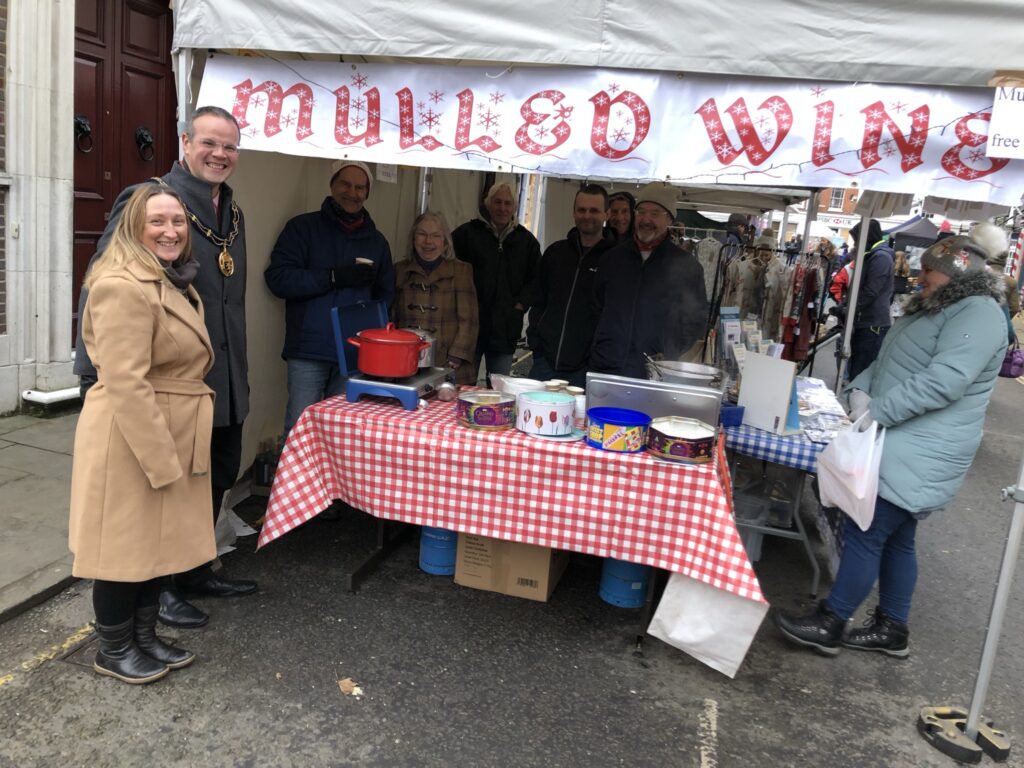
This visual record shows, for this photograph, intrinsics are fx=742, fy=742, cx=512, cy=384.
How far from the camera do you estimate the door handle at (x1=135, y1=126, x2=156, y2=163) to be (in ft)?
18.8

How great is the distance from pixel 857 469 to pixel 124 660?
9.28ft

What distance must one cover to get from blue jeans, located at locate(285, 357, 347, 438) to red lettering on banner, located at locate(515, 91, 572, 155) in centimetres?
165

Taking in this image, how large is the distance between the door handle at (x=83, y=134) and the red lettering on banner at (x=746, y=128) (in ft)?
14.8

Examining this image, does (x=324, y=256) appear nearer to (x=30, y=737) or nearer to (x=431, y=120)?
(x=431, y=120)

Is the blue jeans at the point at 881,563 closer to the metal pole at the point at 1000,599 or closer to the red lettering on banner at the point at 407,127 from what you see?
the metal pole at the point at 1000,599

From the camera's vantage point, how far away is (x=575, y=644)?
3.18 m

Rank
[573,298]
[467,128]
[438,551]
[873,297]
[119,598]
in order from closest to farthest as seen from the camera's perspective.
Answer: [119,598] → [467,128] → [438,551] → [573,298] → [873,297]

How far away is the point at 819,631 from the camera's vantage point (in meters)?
3.21

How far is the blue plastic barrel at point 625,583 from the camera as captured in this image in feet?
11.3

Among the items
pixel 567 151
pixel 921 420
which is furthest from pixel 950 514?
pixel 567 151

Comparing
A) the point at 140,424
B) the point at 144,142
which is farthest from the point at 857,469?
the point at 144,142

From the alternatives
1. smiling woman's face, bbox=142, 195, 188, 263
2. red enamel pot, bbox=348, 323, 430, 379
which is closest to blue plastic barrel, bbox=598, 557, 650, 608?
red enamel pot, bbox=348, 323, 430, 379

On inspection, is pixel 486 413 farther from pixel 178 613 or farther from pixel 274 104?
pixel 274 104

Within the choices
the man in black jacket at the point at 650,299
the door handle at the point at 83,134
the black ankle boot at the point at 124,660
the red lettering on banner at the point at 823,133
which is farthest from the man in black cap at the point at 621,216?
the black ankle boot at the point at 124,660
